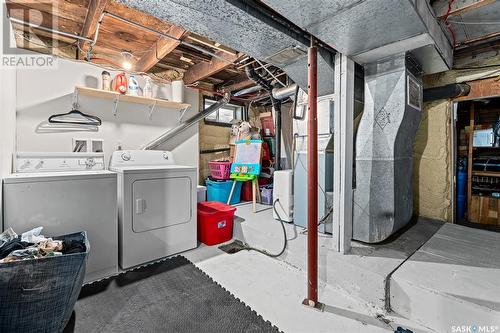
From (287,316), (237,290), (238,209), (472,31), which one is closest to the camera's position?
(287,316)

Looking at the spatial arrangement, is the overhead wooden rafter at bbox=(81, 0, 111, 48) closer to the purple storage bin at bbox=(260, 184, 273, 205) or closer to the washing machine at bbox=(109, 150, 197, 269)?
the washing machine at bbox=(109, 150, 197, 269)

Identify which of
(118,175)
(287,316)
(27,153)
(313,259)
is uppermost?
(27,153)

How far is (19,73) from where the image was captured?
2.48 meters

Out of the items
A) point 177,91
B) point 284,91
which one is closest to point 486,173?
point 284,91

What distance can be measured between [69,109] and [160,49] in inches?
51.7

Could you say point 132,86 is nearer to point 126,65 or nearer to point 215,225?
point 126,65

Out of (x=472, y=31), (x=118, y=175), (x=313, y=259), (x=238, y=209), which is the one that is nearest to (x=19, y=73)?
(x=118, y=175)

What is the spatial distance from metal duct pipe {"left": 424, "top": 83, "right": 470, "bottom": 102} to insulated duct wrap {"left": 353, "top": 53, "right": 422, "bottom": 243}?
0.76m

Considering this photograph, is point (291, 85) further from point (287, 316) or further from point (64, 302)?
point (64, 302)

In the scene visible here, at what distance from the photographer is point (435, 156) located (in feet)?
9.32

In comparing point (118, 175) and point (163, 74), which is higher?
point (163, 74)

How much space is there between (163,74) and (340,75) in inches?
112

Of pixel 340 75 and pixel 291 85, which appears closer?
pixel 340 75

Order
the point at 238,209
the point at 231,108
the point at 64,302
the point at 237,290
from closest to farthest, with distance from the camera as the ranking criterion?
the point at 64,302 < the point at 237,290 < the point at 238,209 < the point at 231,108
